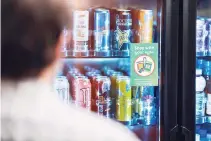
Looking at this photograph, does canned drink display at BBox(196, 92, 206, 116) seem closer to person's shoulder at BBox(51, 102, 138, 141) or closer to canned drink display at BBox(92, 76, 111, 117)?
person's shoulder at BBox(51, 102, 138, 141)

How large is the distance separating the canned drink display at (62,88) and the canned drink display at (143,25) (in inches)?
18.0

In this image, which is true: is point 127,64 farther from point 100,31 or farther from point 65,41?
point 65,41

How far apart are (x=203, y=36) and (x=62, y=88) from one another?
899 millimetres

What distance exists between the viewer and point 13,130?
1.87 m

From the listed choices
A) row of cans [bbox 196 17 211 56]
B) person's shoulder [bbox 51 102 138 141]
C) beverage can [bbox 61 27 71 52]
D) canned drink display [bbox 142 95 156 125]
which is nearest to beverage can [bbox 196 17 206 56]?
row of cans [bbox 196 17 211 56]

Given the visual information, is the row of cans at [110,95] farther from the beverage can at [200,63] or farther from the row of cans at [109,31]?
the beverage can at [200,63]

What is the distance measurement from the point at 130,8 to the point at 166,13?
21 centimetres

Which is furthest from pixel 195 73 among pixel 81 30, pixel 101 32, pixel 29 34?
pixel 29 34

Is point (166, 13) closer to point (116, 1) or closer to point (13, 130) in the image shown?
point (116, 1)

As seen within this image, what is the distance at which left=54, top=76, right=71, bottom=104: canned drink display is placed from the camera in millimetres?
1949

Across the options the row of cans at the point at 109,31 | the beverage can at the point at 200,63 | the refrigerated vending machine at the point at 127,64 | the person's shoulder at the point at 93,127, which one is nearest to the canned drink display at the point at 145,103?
the refrigerated vending machine at the point at 127,64

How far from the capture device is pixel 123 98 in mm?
2084

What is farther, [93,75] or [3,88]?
[93,75]

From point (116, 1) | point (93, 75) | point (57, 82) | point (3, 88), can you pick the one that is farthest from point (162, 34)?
point (3, 88)
